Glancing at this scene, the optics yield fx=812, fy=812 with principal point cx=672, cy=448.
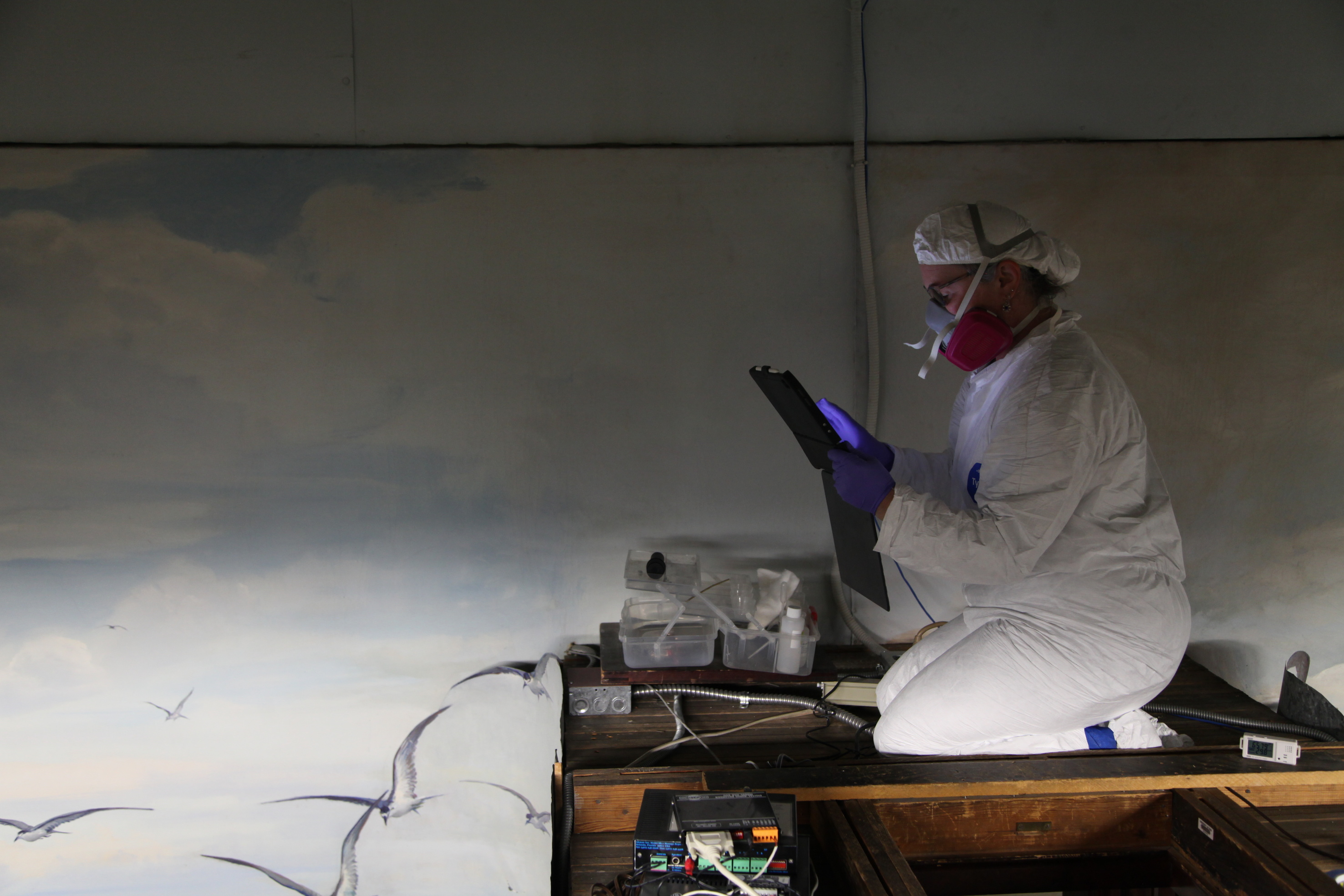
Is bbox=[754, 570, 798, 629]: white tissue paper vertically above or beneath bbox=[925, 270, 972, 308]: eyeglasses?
beneath

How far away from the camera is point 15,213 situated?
1826 mm

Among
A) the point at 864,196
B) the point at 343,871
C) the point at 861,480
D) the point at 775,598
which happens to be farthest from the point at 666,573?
the point at 343,871

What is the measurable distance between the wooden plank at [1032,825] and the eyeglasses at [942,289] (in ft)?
2.91

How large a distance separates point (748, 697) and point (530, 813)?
0.67m

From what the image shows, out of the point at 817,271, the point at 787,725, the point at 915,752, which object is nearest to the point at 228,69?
the point at 817,271

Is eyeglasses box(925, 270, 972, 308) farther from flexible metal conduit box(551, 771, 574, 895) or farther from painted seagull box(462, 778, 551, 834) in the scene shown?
painted seagull box(462, 778, 551, 834)

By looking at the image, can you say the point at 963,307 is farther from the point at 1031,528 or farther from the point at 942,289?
the point at 1031,528

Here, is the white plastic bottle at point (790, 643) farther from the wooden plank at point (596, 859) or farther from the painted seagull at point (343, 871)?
the painted seagull at point (343, 871)

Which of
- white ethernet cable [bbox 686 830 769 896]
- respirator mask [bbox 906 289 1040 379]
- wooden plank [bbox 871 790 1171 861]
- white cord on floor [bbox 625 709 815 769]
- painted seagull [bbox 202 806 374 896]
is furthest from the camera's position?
painted seagull [bbox 202 806 374 896]

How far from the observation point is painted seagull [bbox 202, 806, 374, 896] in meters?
1.98

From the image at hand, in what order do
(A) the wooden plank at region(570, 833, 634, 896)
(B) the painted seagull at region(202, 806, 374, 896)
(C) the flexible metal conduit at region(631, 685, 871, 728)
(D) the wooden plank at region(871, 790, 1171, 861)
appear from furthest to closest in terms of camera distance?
(B) the painted seagull at region(202, 806, 374, 896), (C) the flexible metal conduit at region(631, 685, 871, 728), (D) the wooden plank at region(871, 790, 1171, 861), (A) the wooden plank at region(570, 833, 634, 896)

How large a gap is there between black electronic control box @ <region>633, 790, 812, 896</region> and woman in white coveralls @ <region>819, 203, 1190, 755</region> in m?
0.48

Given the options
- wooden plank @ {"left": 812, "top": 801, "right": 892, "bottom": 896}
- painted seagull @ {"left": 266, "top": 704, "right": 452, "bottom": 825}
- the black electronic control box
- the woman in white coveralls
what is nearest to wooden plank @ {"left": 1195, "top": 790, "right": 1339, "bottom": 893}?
the woman in white coveralls

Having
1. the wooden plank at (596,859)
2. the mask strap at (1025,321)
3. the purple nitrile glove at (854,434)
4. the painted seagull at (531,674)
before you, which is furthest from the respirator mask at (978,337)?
the painted seagull at (531,674)
